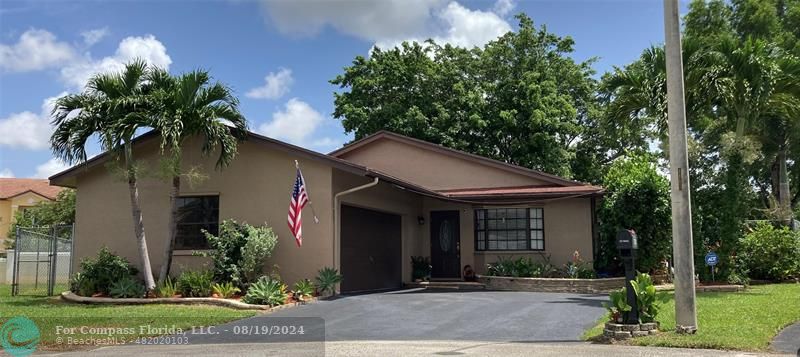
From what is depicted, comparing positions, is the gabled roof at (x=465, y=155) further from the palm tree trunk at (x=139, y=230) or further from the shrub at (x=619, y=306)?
the shrub at (x=619, y=306)

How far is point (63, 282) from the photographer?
22125 millimetres

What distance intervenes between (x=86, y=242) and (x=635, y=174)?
604 inches

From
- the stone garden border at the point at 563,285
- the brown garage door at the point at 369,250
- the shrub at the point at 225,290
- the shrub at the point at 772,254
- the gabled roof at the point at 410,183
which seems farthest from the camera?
the shrub at the point at 772,254

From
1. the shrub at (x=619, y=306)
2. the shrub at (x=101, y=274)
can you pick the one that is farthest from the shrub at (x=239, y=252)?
the shrub at (x=619, y=306)

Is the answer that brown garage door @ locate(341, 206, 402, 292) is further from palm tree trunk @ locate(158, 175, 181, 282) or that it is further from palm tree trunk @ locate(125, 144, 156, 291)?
palm tree trunk @ locate(125, 144, 156, 291)

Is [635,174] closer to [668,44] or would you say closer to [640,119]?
[640,119]

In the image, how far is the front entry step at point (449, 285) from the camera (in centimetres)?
1831

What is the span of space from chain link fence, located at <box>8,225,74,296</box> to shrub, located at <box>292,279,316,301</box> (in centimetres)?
740

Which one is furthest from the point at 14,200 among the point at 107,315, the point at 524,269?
the point at 524,269

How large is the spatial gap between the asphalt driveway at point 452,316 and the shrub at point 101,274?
5126mm

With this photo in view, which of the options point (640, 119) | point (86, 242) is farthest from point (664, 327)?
point (86, 242)

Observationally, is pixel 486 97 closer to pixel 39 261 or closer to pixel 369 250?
pixel 369 250

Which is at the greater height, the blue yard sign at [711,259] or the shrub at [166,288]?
the blue yard sign at [711,259]

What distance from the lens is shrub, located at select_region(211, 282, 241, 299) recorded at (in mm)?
14172
